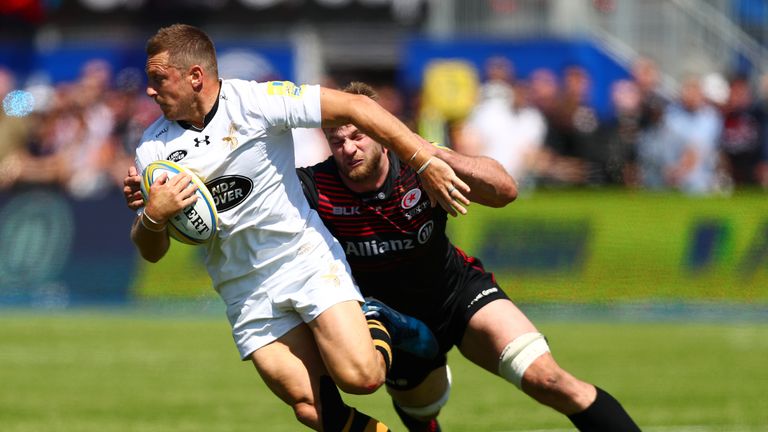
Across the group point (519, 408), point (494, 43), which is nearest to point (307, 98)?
point (519, 408)

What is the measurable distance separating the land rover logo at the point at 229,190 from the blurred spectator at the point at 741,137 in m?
12.1

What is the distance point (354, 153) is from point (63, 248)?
11.6 m

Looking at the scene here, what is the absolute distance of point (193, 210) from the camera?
632 cm

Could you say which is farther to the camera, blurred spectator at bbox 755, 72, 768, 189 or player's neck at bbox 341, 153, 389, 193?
blurred spectator at bbox 755, 72, 768, 189

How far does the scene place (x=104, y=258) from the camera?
18031mm

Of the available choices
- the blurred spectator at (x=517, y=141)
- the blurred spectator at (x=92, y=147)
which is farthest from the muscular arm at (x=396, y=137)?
the blurred spectator at (x=92, y=147)

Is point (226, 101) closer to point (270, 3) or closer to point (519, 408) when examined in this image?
point (519, 408)

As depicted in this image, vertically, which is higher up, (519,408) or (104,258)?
(519,408)

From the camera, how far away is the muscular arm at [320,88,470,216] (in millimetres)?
6383

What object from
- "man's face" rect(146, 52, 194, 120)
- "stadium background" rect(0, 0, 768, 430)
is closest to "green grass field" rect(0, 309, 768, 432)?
"stadium background" rect(0, 0, 768, 430)

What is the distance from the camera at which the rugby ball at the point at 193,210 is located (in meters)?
6.33

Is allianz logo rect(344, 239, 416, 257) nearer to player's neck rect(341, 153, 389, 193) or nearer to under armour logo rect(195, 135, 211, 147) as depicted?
player's neck rect(341, 153, 389, 193)

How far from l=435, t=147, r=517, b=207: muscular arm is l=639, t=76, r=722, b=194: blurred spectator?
35.5 ft

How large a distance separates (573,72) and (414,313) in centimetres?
1109
